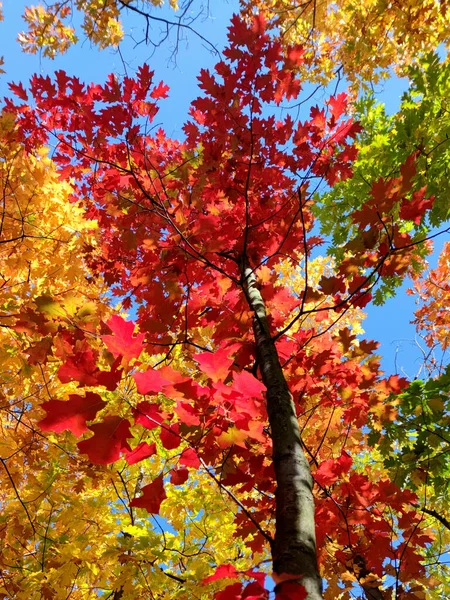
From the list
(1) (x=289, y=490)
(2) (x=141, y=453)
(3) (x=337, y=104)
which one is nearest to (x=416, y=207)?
(3) (x=337, y=104)

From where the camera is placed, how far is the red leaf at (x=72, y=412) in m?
1.13

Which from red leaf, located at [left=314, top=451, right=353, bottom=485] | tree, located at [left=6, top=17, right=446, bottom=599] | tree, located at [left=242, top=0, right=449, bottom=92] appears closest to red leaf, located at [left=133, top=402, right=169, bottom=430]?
tree, located at [left=6, top=17, right=446, bottom=599]

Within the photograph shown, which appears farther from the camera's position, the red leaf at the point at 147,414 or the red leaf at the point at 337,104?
the red leaf at the point at 337,104

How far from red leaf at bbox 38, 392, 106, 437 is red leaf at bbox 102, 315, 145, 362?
16 cm

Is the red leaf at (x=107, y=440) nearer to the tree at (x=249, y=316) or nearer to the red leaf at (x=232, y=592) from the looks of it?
the tree at (x=249, y=316)

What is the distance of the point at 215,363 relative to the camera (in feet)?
4.08

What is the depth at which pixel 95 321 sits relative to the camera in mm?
1854

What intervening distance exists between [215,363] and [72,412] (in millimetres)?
457

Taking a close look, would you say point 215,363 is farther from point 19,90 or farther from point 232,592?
point 19,90

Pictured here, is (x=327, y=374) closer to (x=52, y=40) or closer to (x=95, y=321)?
(x=95, y=321)

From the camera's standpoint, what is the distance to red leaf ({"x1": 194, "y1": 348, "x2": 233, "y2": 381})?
1.23m

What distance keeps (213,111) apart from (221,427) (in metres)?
2.18

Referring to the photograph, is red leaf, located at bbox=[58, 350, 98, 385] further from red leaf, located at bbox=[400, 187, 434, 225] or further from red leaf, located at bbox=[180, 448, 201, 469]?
red leaf, located at bbox=[400, 187, 434, 225]

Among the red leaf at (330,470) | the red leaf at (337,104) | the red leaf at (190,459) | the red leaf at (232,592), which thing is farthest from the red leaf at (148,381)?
the red leaf at (337,104)
